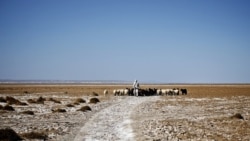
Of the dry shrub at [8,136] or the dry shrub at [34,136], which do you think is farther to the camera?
the dry shrub at [34,136]

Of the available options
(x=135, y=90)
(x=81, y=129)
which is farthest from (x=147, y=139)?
(x=135, y=90)

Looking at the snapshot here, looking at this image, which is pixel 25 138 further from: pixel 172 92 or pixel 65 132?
pixel 172 92

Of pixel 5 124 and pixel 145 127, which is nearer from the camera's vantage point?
pixel 145 127

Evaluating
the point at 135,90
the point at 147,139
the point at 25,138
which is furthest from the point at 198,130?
the point at 135,90

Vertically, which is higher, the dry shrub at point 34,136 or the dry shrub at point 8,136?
the dry shrub at point 8,136

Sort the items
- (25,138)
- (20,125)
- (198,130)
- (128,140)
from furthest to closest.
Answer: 1. (20,125)
2. (198,130)
3. (25,138)
4. (128,140)

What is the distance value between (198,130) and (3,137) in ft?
30.8

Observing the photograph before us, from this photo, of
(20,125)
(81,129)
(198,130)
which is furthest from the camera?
(20,125)

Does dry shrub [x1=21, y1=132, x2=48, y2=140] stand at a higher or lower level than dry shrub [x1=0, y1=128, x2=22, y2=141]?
lower

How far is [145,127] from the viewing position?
61.1 ft

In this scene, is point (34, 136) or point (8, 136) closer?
point (8, 136)

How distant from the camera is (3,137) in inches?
590

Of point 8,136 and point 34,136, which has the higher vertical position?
point 8,136

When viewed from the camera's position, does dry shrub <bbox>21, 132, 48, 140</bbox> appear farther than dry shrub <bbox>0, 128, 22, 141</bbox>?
Yes
